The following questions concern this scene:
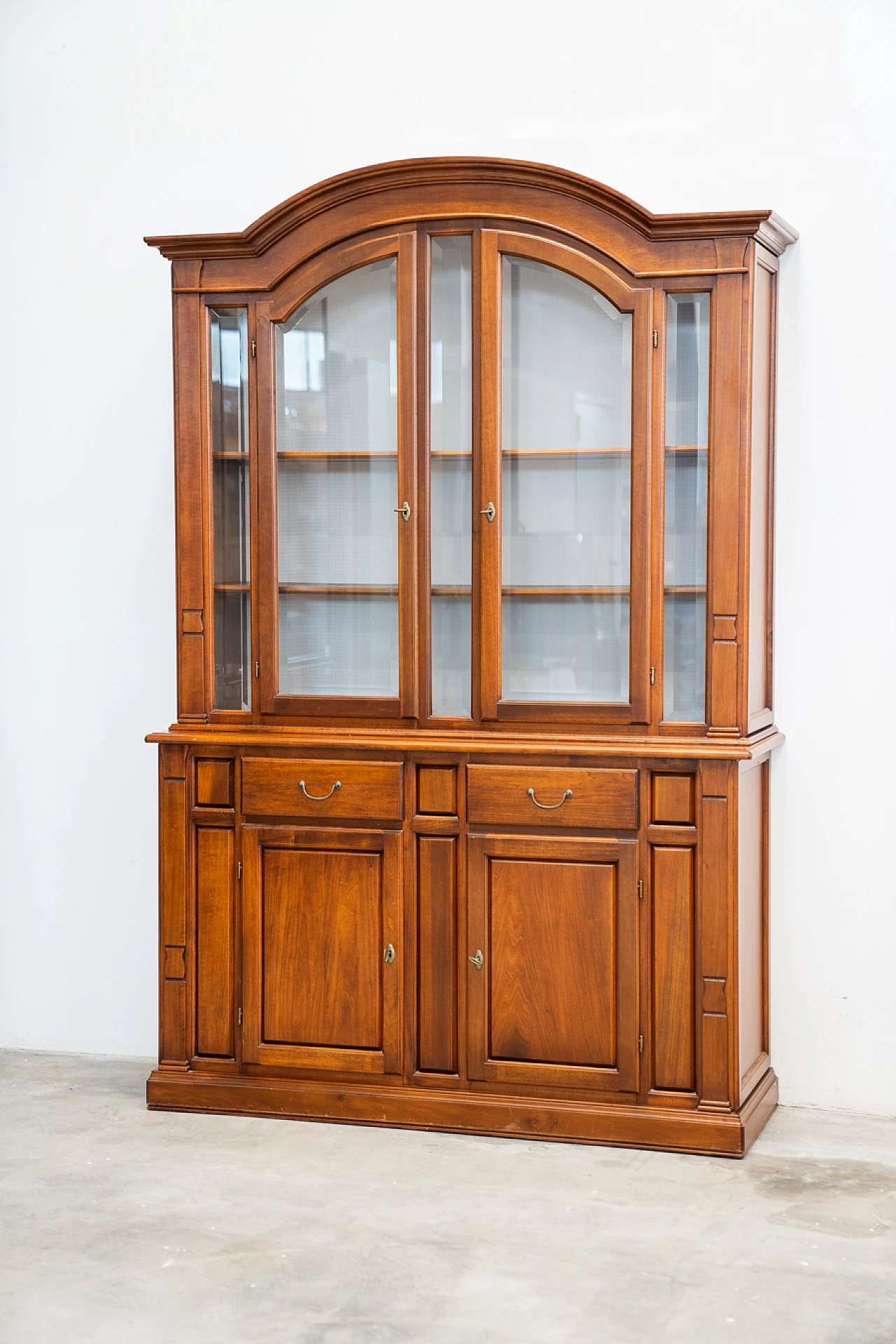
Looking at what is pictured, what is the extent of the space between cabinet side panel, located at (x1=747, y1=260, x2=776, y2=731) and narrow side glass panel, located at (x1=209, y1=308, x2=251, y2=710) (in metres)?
1.28

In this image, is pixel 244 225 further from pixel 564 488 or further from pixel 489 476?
pixel 564 488

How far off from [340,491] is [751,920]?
1.53 meters

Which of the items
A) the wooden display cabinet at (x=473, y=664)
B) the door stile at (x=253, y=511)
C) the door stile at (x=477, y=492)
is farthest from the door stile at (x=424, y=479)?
the door stile at (x=253, y=511)

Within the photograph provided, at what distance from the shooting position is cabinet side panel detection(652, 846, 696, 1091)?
3.35m

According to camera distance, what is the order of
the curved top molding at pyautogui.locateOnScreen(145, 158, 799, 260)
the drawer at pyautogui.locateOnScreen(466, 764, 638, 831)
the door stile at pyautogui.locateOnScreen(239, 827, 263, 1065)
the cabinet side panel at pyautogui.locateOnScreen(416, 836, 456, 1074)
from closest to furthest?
the curved top molding at pyautogui.locateOnScreen(145, 158, 799, 260) → the drawer at pyautogui.locateOnScreen(466, 764, 638, 831) → the cabinet side panel at pyautogui.locateOnScreen(416, 836, 456, 1074) → the door stile at pyautogui.locateOnScreen(239, 827, 263, 1065)

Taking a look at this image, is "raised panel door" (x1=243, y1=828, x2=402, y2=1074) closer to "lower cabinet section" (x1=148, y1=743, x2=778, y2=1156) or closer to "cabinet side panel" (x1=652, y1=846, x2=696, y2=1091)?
"lower cabinet section" (x1=148, y1=743, x2=778, y2=1156)

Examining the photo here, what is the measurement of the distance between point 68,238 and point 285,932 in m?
2.17

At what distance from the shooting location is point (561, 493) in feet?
11.4

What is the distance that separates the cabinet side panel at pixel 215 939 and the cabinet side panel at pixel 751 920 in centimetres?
130

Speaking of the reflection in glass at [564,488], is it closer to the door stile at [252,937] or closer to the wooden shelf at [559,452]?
the wooden shelf at [559,452]

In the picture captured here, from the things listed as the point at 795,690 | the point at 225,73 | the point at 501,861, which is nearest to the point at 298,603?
the point at 501,861

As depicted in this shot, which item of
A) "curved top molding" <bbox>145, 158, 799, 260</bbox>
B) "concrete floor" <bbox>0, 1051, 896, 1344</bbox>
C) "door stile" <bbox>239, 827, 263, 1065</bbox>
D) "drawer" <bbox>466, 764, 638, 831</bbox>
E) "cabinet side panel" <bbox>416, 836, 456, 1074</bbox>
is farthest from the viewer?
"door stile" <bbox>239, 827, 263, 1065</bbox>

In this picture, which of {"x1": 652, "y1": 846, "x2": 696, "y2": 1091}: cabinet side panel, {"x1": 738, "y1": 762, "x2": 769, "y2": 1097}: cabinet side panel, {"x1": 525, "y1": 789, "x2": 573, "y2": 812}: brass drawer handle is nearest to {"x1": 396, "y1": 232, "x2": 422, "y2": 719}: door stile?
{"x1": 525, "y1": 789, "x2": 573, "y2": 812}: brass drawer handle

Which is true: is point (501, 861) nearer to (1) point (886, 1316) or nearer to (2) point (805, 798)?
(2) point (805, 798)
